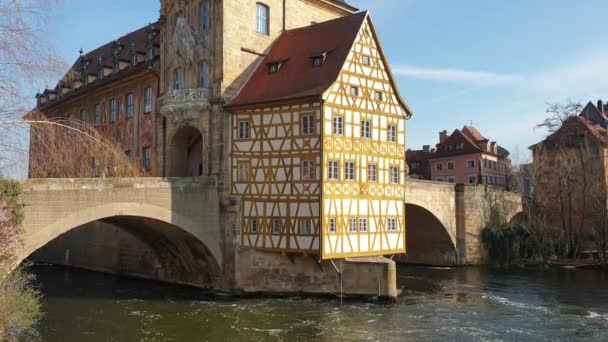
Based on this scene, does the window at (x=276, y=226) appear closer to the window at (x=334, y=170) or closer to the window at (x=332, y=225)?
the window at (x=332, y=225)

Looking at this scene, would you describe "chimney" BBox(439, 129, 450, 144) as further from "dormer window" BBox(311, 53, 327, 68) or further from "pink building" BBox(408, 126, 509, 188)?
"dormer window" BBox(311, 53, 327, 68)

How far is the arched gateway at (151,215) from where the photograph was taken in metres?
18.0

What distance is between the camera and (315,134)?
858 inches

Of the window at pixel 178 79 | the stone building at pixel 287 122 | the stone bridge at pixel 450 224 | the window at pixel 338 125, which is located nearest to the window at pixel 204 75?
the stone building at pixel 287 122

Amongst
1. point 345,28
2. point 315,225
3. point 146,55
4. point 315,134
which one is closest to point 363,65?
point 345,28

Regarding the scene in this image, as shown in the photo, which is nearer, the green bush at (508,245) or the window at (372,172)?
the window at (372,172)

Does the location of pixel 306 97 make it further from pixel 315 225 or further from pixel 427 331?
pixel 427 331

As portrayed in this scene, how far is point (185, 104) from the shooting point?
2425 centimetres

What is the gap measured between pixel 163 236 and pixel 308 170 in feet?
24.5

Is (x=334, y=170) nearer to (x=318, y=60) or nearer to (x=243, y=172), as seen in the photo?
(x=243, y=172)

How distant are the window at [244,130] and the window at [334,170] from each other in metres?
3.67

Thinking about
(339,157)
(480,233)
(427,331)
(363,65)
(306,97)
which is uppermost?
(363,65)

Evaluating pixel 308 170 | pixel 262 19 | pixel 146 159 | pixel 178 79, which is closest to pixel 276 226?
pixel 308 170

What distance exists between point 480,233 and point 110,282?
21164 mm
